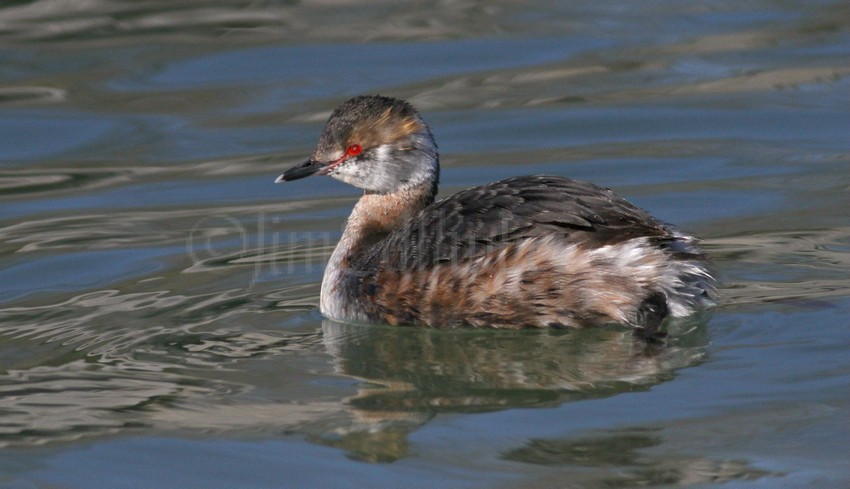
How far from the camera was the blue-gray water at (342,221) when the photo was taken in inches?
194

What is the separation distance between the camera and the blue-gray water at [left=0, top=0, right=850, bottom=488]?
4.93 m

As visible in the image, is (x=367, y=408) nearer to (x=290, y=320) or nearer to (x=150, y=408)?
(x=150, y=408)

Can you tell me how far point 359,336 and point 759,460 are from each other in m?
2.19

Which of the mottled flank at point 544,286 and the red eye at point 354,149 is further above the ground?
the red eye at point 354,149

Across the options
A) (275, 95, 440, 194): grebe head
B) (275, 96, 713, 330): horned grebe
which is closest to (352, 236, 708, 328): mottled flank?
(275, 96, 713, 330): horned grebe

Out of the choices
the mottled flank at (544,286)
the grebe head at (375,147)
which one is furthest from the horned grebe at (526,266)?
the grebe head at (375,147)

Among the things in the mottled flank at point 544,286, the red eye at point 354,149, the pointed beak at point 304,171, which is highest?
the red eye at point 354,149

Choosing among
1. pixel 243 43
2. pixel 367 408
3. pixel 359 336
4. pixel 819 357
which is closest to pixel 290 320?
pixel 359 336

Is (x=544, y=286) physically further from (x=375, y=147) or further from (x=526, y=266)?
(x=375, y=147)

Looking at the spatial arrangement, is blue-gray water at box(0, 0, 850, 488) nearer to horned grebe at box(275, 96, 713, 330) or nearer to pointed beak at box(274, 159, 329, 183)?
horned grebe at box(275, 96, 713, 330)

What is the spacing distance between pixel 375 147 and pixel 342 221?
1542mm

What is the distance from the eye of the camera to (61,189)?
29.9 feet

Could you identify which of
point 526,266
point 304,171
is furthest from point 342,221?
point 526,266

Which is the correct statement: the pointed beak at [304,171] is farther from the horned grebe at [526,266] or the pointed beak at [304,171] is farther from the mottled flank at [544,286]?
the mottled flank at [544,286]
